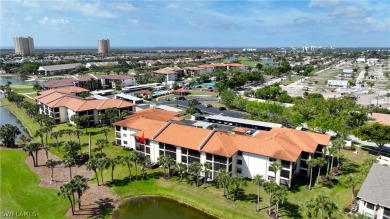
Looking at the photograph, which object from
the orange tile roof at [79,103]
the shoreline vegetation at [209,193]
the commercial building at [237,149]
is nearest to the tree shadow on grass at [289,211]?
the shoreline vegetation at [209,193]

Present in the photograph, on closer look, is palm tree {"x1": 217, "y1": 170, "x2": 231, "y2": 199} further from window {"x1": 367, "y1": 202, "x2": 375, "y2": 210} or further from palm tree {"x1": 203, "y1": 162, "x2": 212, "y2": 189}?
window {"x1": 367, "y1": 202, "x2": 375, "y2": 210}

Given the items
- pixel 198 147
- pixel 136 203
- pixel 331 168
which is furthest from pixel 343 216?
pixel 136 203

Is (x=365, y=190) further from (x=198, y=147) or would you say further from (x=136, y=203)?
(x=136, y=203)

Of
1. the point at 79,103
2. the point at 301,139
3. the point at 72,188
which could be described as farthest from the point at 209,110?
the point at 72,188

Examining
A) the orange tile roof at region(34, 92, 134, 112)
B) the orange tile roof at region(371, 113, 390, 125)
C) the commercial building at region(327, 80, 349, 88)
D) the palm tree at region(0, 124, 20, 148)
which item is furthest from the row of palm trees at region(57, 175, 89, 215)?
the commercial building at region(327, 80, 349, 88)

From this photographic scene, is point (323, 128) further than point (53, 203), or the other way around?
point (323, 128)
